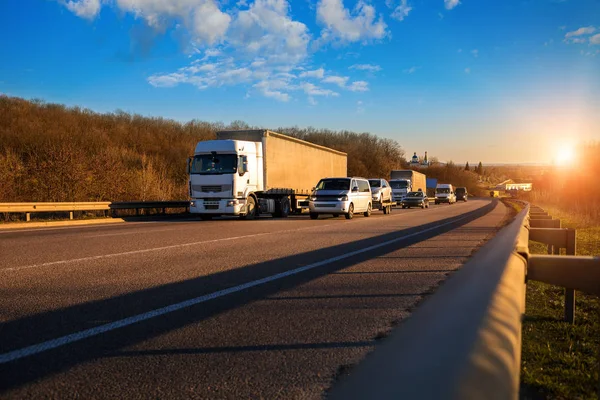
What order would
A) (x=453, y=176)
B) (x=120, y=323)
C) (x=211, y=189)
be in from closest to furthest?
(x=120, y=323) < (x=211, y=189) < (x=453, y=176)

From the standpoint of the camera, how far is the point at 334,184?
23.7 metres

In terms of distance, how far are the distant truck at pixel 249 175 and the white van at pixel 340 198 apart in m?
2.09

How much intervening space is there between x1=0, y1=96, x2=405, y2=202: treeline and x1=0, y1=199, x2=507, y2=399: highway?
1410 centimetres

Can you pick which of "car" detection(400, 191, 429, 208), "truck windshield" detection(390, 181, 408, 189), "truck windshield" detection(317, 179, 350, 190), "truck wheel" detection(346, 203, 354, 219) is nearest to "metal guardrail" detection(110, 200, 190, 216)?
"truck windshield" detection(317, 179, 350, 190)

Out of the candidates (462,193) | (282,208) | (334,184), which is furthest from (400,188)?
(462,193)

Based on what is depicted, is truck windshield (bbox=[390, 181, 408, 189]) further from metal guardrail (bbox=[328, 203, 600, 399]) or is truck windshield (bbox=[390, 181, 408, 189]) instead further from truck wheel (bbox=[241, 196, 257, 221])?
metal guardrail (bbox=[328, 203, 600, 399])

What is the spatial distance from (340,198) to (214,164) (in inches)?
224

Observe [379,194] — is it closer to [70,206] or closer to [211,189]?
[211,189]

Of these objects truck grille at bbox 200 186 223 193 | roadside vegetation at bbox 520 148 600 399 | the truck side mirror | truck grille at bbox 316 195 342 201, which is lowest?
roadside vegetation at bbox 520 148 600 399

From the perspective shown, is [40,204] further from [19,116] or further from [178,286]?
[19,116]

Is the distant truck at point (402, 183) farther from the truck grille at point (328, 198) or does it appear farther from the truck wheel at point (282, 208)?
the truck grille at point (328, 198)

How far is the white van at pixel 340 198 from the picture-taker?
22156 millimetres

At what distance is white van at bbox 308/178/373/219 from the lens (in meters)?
22.2

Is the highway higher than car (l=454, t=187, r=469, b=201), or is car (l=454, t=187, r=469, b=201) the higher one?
car (l=454, t=187, r=469, b=201)
